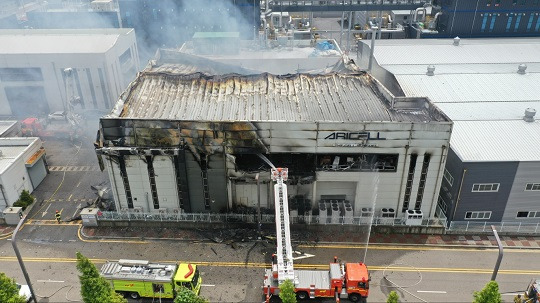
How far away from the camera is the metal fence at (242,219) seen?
112 feet

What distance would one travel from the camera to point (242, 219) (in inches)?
1359

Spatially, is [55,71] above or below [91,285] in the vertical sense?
above

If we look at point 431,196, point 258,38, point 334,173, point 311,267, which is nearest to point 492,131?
point 431,196

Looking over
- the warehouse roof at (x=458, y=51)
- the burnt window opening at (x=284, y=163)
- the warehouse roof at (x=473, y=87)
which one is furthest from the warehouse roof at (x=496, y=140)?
the warehouse roof at (x=458, y=51)

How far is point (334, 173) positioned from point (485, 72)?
82.9 ft

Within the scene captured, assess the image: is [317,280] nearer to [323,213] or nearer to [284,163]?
[323,213]

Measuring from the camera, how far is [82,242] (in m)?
33.7

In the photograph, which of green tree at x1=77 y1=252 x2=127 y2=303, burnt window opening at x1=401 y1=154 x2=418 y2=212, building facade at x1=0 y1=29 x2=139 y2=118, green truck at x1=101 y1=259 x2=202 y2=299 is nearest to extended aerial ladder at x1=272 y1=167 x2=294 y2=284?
green truck at x1=101 y1=259 x2=202 y2=299

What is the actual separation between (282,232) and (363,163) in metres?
8.44

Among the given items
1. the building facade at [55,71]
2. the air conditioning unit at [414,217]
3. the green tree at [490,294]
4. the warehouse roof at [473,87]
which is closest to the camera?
the green tree at [490,294]

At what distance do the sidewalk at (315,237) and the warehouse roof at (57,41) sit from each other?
2621 centimetres

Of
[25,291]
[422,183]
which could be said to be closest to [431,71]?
[422,183]

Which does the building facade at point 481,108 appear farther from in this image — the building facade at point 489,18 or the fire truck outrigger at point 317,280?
the fire truck outrigger at point 317,280

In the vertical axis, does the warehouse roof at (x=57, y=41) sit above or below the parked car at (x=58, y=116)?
above
